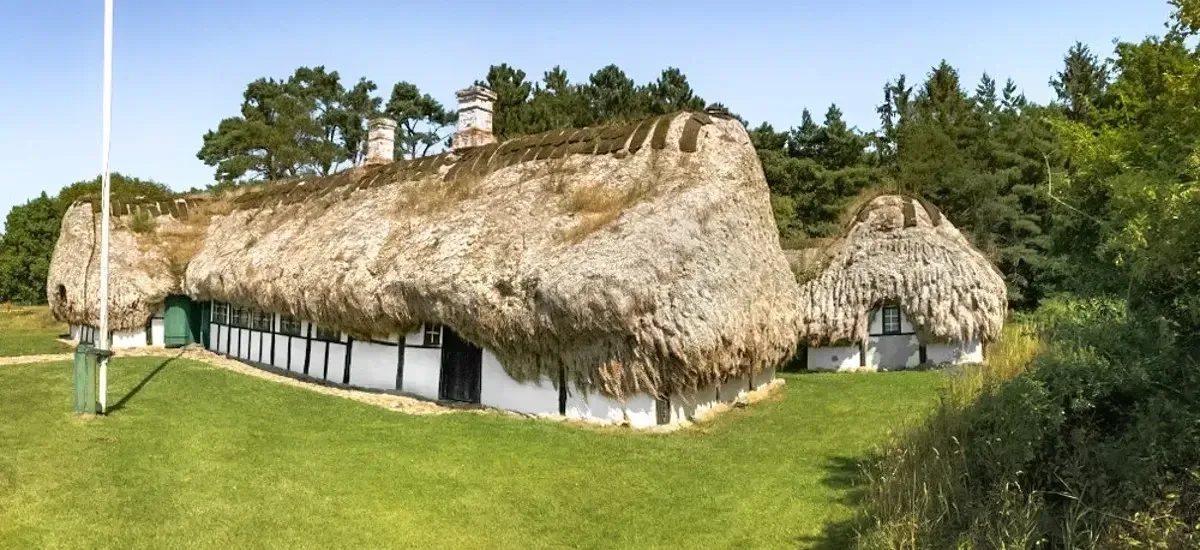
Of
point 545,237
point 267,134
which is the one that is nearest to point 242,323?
point 545,237

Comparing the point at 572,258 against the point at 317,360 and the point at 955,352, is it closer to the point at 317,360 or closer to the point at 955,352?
the point at 317,360

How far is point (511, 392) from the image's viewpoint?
41.2 feet

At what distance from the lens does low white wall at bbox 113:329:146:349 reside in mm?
21609

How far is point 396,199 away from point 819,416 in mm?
9443

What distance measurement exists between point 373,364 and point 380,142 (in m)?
7.87

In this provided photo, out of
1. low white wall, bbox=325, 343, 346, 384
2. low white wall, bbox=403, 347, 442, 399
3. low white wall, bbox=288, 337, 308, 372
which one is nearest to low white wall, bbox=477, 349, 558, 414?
low white wall, bbox=403, 347, 442, 399

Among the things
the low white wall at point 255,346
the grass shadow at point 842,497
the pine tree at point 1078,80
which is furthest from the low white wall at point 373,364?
the pine tree at point 1078,80

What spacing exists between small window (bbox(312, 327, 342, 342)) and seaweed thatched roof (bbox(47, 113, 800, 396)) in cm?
75

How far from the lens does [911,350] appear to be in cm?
1805

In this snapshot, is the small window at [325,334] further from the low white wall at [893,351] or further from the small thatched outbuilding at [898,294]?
the low white wall at [893,351]

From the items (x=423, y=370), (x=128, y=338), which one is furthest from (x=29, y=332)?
(x=423, y=370)

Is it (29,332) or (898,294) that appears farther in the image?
(29,332)

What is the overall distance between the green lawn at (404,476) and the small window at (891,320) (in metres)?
5.39

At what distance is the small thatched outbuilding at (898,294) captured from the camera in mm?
17078
